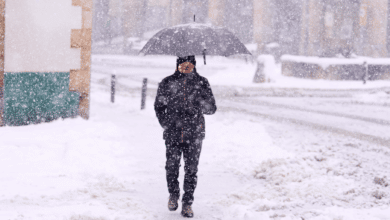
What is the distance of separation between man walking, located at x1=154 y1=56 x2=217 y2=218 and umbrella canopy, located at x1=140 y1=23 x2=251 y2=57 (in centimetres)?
17

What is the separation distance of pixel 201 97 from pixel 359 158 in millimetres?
3992

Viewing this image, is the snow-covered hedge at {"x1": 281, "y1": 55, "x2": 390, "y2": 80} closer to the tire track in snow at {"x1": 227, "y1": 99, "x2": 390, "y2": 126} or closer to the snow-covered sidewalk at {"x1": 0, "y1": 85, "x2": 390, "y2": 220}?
the tire track in snow at {"x1": 227, "y1": 99, "x2": 390, "y2": 126}

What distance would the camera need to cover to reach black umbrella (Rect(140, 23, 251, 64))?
13.3 ft

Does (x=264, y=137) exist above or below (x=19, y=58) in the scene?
below

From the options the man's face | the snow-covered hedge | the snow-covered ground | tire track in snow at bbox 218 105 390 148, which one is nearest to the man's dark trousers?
the snow-covered ground

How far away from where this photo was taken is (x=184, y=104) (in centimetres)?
418

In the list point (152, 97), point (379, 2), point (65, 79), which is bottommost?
point (152, 97)

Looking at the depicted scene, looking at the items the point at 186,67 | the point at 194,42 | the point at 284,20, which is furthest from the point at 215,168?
the point at 284,20

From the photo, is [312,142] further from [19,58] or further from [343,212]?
[19,58]

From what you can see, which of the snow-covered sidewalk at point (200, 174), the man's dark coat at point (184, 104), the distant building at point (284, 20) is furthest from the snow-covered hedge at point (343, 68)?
the man's dark coat at point (184, 104)

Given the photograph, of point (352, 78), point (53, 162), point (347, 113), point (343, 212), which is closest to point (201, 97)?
point (343, 212)

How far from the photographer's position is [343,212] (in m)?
4.38

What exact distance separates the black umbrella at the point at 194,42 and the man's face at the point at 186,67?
0.16 metres

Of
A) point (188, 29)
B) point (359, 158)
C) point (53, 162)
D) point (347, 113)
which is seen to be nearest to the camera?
point (188, 29)
